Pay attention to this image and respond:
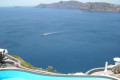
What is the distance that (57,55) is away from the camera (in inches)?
1779

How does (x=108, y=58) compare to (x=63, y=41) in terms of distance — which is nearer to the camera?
(x=108, y=58)

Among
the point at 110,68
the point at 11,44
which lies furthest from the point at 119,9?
the point at 110,68

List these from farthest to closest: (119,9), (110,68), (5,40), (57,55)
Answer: (119,9), (5,40), (57,55), (110,68)

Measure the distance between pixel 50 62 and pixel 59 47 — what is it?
12835 millimetres

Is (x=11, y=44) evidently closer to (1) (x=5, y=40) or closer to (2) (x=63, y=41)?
(1) (x=5, y=40)

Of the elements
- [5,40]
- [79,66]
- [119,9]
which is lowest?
[79,66]

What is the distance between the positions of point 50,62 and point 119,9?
17970 centimetres

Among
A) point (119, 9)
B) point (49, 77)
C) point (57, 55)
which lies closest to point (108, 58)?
point (57, 55)

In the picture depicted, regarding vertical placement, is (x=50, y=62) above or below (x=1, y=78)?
below

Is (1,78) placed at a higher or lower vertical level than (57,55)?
higher

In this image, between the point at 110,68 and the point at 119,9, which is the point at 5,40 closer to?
the point at 110,68

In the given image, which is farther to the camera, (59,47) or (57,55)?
(59,47)

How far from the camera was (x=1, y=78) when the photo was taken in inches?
670

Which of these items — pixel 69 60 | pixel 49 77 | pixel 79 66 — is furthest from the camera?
pixel 69 60
